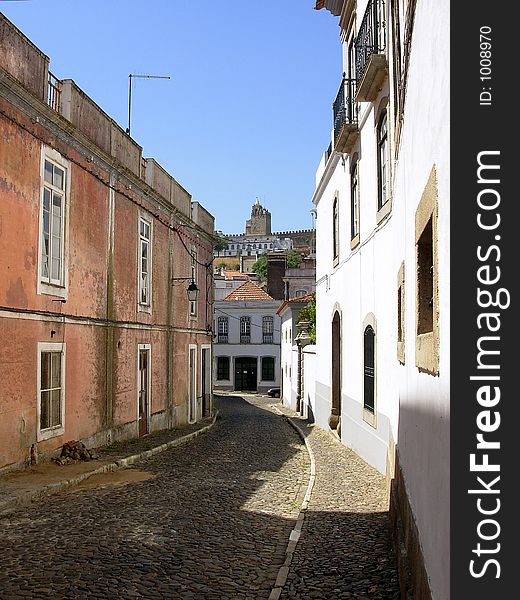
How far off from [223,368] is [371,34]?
40.2 meters

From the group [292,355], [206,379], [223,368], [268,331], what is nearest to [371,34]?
[206,379]

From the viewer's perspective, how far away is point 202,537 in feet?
24.3

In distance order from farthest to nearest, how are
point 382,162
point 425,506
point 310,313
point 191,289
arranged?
point 310,313 < point 191,289 < point 382,162 < point 425,506

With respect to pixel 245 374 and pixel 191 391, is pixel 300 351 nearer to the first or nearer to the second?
pixel 191 391

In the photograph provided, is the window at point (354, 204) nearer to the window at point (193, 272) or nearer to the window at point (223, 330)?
the window at point (193, 272)

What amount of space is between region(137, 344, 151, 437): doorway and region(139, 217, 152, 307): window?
Result: 116cm

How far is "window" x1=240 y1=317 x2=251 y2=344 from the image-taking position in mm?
50250

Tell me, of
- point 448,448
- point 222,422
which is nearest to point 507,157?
point 448,448

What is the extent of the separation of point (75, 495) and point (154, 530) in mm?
2484

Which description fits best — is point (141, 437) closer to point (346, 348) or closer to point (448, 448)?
point (346, 348)

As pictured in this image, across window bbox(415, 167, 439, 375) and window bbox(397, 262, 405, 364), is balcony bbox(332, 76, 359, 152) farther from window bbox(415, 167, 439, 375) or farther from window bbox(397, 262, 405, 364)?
window bbox(415, 167, 439, 375)

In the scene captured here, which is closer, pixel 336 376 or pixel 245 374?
pixel 336 376

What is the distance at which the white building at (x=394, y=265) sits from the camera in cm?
341

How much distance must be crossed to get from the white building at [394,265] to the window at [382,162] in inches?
0.7
